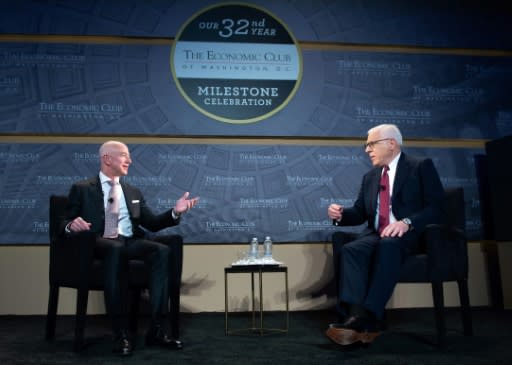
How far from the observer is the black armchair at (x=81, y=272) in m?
2.84

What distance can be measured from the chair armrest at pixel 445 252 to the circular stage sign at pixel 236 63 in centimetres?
190

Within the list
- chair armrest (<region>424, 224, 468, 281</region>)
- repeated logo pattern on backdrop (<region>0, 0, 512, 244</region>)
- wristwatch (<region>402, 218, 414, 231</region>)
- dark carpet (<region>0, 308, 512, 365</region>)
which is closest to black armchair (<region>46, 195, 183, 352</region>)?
dark carpet (<region>0, 308, 512, 365</region>)

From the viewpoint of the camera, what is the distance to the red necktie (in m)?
3.13

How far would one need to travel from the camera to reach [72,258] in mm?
2947

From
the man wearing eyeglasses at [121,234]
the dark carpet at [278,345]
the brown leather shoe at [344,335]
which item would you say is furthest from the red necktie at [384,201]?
the man wearing eyeglasses at [121,234]

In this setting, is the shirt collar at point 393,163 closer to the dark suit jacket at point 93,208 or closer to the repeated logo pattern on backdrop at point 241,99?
the repeated logo pattern on backdrop at point 241,99

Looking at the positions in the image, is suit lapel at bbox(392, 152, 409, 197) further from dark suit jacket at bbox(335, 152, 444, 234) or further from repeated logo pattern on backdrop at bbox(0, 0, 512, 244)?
repeated logo pattern on backdrop at bbox(0, 0, 512, 244)

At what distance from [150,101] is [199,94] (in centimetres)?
39

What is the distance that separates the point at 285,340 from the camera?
9.83 feet

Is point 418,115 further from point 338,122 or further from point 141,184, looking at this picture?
point 141,184

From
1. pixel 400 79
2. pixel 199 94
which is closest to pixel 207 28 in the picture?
pixel 199 94

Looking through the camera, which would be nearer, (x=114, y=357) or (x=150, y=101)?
(x=114, y=357)

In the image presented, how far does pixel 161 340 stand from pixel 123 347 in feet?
0.76

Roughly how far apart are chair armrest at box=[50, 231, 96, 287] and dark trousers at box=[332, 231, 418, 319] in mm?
1324
